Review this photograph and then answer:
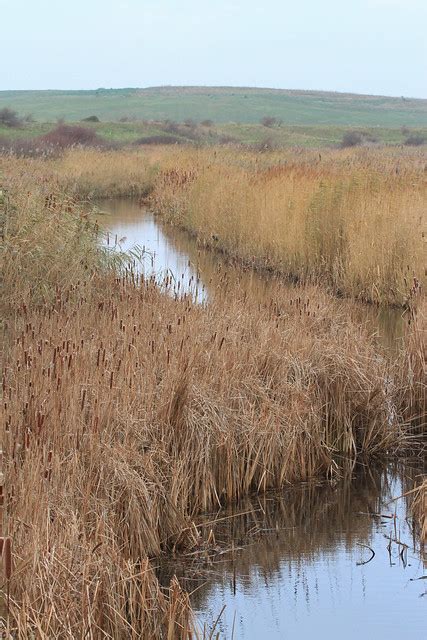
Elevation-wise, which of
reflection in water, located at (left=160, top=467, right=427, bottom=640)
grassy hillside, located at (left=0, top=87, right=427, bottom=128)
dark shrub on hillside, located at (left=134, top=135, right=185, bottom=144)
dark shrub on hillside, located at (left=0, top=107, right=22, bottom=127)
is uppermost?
grassy hillside, located at (left=0, top=87, right=427, bottom=128)

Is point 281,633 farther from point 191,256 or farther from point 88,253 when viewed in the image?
point 191,256

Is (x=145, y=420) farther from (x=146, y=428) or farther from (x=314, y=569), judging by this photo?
(x=314, y=569)

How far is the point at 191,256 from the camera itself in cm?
1424

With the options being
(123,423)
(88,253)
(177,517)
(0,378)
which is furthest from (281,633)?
(88,253)

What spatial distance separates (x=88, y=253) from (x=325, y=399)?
3447 mm

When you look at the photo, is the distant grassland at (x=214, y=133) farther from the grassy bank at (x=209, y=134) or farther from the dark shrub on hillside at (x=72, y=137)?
the dark shrub on hillside at (x=72, y=137)

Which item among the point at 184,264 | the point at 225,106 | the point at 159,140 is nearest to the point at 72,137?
the point at 159,140

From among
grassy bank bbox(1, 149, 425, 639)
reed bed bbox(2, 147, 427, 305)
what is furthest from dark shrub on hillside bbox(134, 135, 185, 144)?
grassy bank bbox(1, 149, 425, 639)

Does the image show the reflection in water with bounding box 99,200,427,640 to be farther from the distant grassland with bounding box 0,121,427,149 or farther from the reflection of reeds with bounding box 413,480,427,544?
the distant grassland with bounding box 0,121,427,149

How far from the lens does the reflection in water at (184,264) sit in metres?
8.98

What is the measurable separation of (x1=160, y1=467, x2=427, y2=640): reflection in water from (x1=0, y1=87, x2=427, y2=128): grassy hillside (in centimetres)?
7903

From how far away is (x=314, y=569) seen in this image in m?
5.04

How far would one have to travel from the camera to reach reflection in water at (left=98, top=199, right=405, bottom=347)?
29.5 feet

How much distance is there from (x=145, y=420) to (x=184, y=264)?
7759 mm
